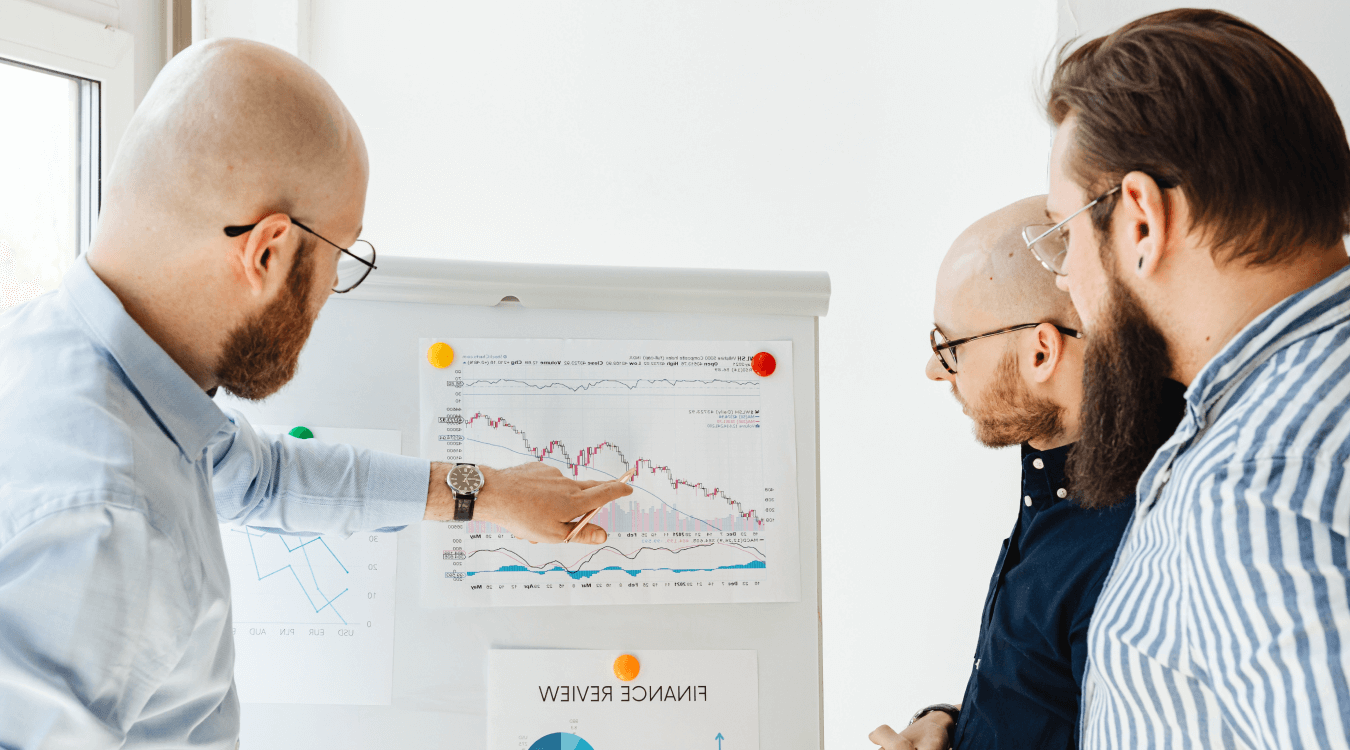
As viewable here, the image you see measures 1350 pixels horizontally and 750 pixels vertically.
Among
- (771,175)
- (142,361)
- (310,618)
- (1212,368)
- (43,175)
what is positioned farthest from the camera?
(771,175)

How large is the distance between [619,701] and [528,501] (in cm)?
34

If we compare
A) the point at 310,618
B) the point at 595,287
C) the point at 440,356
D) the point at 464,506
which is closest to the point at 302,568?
the point at 310,618

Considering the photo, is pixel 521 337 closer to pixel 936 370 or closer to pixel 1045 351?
pixel 936 370

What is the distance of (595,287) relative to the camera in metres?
1.26

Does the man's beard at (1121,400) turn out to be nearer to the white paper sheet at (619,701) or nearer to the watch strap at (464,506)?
the white paper sheet at (619,701)

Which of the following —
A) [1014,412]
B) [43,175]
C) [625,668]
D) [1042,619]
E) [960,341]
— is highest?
[43,175]

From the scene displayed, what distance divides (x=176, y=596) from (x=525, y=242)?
128 centimetres

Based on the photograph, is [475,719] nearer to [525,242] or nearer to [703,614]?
[703,614]

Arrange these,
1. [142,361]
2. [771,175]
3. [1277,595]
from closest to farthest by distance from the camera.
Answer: [1277,595], [142,361], [771,175]

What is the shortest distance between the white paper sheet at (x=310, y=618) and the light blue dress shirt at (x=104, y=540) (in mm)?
274

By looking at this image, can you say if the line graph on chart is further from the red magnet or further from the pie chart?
the red magnet

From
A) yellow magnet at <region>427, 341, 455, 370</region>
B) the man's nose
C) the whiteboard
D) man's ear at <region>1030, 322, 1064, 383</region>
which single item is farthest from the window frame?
man's ear at <region>1030, 322, 1064, 383</region>

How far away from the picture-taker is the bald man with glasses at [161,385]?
0.64 metres

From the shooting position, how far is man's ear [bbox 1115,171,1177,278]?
0.70 metres
